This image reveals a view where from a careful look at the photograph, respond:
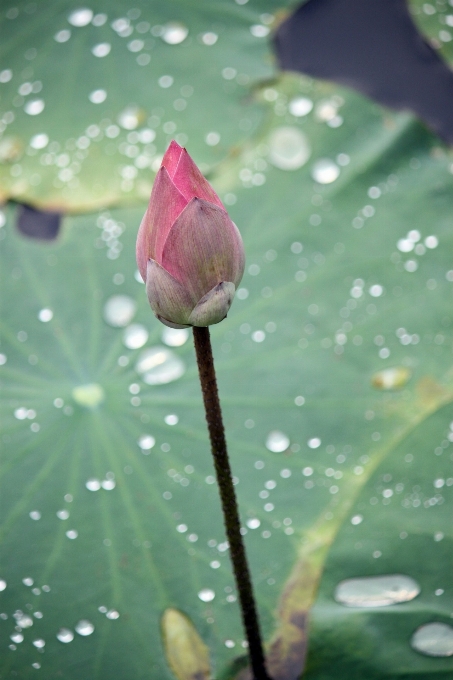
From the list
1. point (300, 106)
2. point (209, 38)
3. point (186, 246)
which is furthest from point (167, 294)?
point (209, 38)

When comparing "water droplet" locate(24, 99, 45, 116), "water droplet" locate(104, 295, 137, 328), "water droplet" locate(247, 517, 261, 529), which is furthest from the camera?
"water droplet" locate(24, 99, 45, 116)

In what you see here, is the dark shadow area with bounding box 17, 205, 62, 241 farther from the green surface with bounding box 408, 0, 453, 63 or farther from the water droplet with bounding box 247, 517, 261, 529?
the green surface with bounding box 408, 0, 453, 63

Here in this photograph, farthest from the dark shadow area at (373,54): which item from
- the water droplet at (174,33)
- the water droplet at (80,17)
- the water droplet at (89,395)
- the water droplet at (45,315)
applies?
the water droplet at (89,395)

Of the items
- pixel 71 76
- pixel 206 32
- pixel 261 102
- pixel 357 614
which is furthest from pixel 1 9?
pixel 357 614

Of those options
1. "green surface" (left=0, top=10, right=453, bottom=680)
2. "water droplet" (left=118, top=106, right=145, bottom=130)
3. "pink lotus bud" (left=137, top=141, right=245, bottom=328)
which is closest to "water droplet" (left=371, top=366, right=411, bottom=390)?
"green surface" (left=0, top=10, right=453, bottom=680)

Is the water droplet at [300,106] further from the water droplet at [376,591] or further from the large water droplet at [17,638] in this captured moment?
the large water droplet at [17,638]

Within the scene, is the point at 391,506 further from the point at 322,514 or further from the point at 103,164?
the point at 103,164
